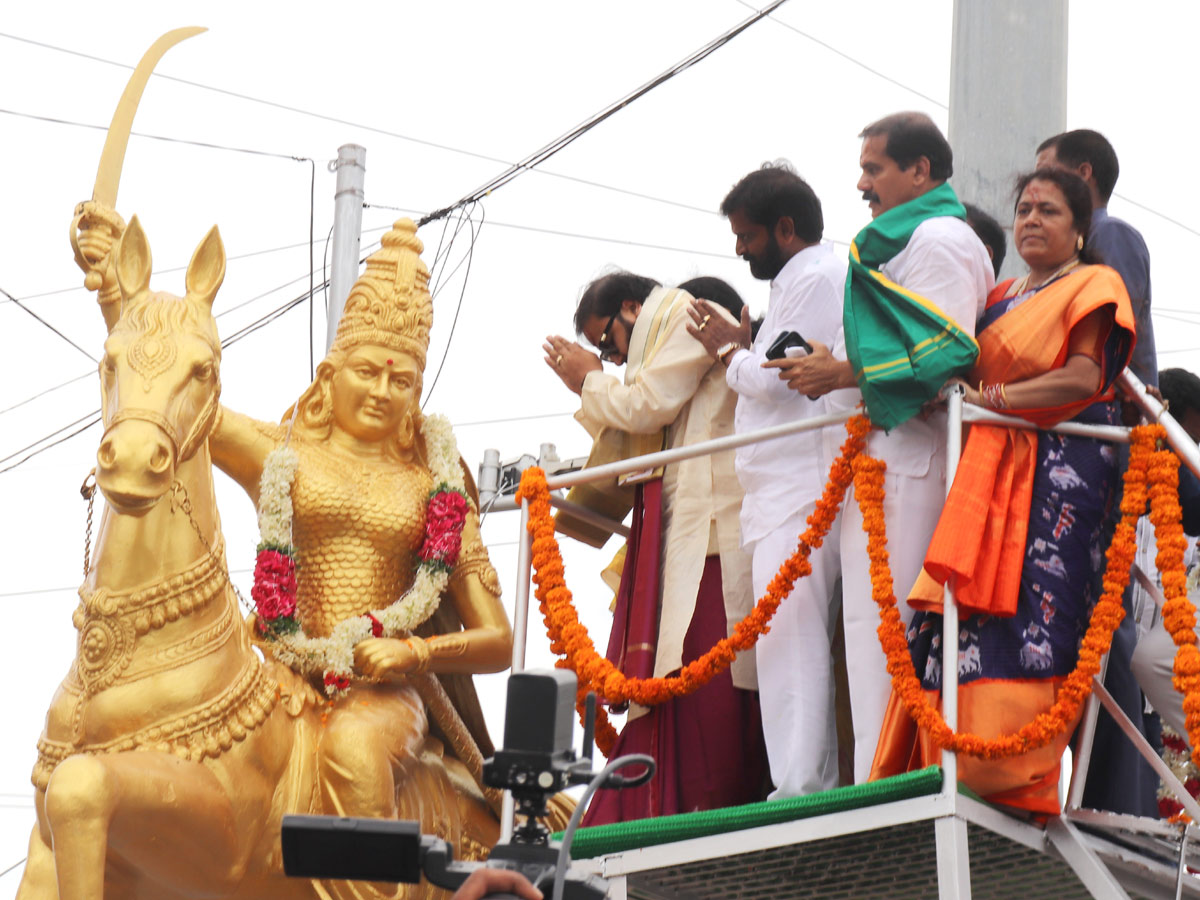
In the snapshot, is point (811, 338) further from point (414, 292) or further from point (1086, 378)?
point (414, 292)

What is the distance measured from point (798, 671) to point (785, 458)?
2.33 feet

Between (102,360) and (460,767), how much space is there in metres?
2.00

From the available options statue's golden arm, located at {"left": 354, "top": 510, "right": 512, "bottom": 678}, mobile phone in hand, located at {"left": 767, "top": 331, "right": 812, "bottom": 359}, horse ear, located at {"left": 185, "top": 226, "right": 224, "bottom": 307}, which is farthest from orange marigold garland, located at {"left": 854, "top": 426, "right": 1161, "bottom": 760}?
horse ear, located at {"left": 185, "top": 226, "right": 224, "bottom": 307}

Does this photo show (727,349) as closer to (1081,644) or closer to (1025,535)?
(1025,535)

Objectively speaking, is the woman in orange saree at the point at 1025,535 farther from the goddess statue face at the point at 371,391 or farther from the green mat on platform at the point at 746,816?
the goddess statue face at the point at 371,391

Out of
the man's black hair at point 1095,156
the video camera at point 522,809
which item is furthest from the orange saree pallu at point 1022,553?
the video camera at point 522,809

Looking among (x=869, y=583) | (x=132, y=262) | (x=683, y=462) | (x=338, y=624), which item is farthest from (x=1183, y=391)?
(x=132, y=262)

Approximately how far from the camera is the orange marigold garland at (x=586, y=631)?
6121mm

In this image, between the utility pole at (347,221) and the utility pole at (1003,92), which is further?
the utility pole at (347,221)

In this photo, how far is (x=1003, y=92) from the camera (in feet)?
27.7

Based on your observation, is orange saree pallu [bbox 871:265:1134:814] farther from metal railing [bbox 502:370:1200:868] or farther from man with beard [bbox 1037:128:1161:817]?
man with beard [bbox 1037:128:1161:817]

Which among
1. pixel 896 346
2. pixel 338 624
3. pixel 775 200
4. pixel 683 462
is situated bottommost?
pixel 338 624

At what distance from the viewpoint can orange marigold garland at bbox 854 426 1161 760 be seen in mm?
5594

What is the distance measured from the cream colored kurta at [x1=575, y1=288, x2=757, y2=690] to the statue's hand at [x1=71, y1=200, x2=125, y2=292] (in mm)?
1668
